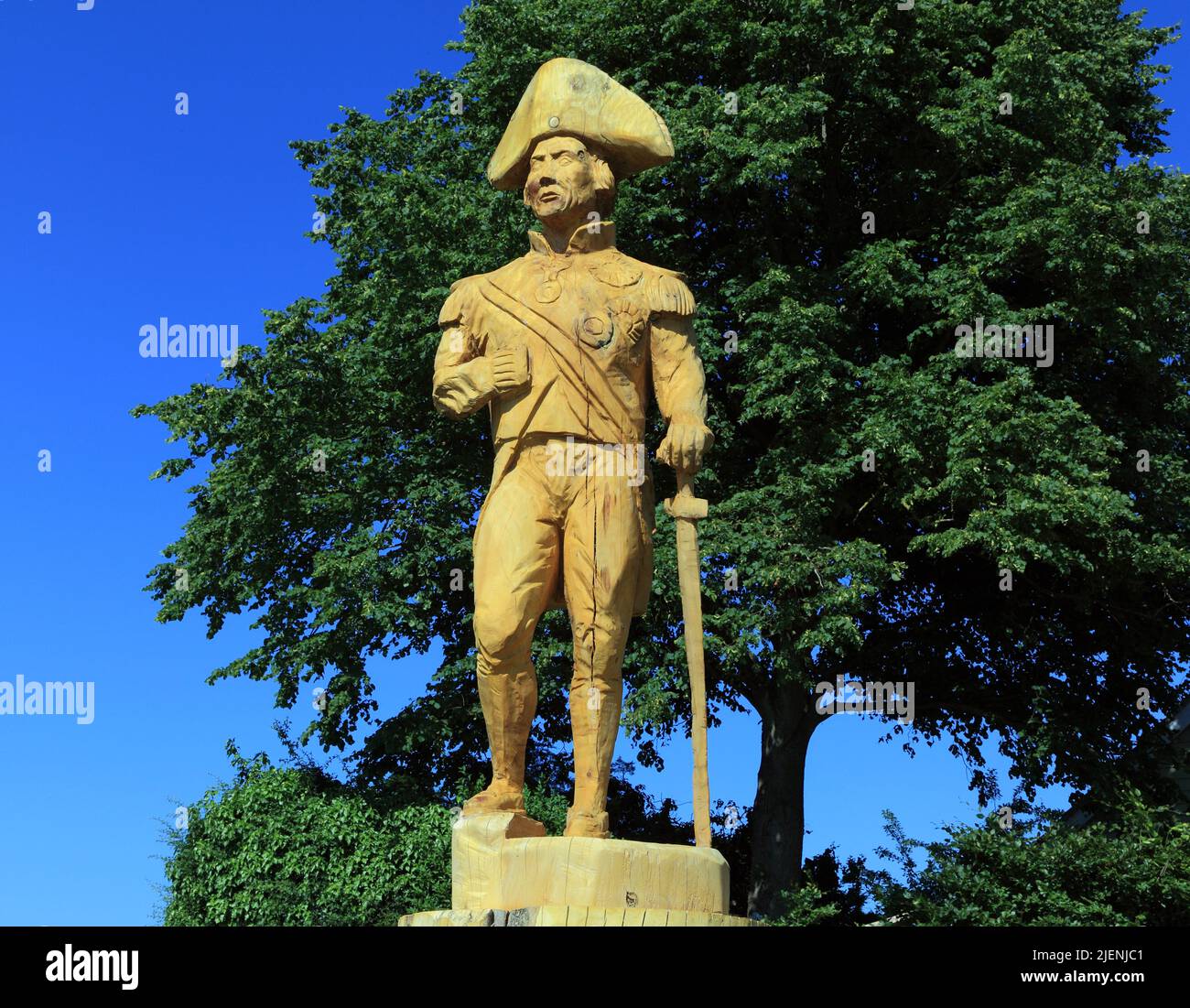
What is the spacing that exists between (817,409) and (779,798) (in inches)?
180

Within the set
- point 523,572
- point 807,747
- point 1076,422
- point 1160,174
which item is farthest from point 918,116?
point 523,572

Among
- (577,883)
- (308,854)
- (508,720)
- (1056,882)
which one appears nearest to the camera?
(577,883)

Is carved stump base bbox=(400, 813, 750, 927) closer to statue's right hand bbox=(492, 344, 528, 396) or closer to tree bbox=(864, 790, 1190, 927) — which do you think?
statue's right hand bbox=(492, 344, 528, 396)

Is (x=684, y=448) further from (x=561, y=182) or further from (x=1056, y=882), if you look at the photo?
(x=1056, y=882)

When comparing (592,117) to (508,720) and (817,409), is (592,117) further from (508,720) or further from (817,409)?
(817,409)

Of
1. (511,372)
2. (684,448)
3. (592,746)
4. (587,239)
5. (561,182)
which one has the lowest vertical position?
(592,746)

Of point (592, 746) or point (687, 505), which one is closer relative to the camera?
point (592, 746)

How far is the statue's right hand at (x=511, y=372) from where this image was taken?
24.7 ft

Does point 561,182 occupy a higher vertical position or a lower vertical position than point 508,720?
higher

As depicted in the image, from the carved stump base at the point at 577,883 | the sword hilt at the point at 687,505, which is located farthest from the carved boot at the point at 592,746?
the sword hilt at the point at 687,505

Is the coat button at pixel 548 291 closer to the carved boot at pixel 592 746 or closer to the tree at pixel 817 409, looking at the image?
the carved boot at pixel 592 746

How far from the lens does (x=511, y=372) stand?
7.52 m

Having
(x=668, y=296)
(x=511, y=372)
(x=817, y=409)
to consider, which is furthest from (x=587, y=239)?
(x=817, y=409)

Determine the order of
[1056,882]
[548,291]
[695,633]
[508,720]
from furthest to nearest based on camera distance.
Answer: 1. [1056,882]
2. [548,291]
3. [508,720]
4. [695,633]
